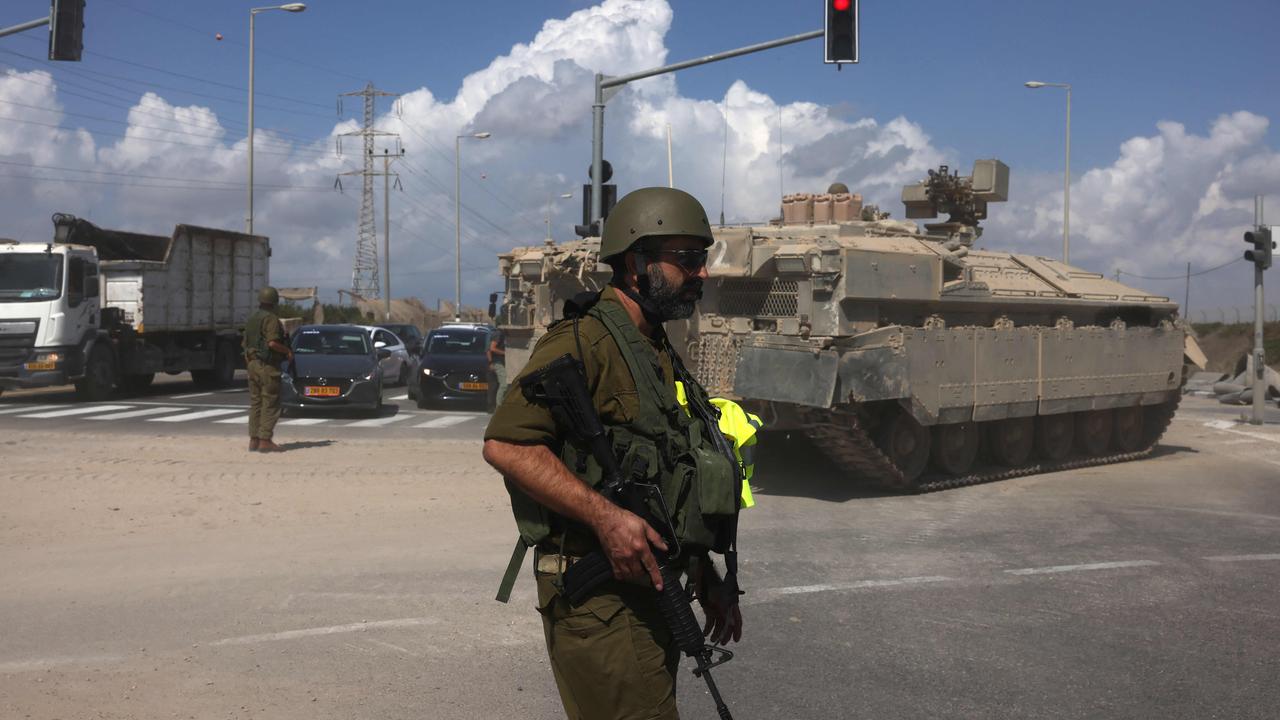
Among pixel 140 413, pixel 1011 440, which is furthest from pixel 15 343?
pixel 1011 440

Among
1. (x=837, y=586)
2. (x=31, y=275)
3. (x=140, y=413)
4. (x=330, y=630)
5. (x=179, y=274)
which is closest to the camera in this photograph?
(x=330, y=630)

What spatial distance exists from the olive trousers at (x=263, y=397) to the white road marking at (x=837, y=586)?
25.2 feet

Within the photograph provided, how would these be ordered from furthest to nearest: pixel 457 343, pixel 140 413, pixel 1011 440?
pixel 457 343 < pixel 140 413 < pixel 1011 440

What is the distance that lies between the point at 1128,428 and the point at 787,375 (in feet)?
22.9

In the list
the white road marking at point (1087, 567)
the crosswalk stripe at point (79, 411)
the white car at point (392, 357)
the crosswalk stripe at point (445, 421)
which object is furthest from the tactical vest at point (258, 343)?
the white car at point (392, 357)

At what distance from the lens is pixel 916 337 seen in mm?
11500

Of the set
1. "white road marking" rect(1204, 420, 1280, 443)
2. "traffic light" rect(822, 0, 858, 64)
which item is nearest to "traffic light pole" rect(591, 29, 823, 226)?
"traffic light" rect(822, 0, 858, 64)

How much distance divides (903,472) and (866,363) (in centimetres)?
155

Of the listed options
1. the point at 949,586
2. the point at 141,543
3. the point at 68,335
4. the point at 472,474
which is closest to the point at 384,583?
the point at 141,543

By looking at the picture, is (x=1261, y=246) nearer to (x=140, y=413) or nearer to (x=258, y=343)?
(x=258, y=343)

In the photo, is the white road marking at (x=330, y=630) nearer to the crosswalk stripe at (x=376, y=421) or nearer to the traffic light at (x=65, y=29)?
the crosswalk stripe at (x=376, y=421)

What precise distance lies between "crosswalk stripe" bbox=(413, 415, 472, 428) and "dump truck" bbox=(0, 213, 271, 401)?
19.8 feet

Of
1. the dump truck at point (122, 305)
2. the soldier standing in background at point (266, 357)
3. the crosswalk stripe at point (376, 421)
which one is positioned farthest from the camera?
the dump truck at point (122, 305)

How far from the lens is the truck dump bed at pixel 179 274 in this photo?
70.1ft
